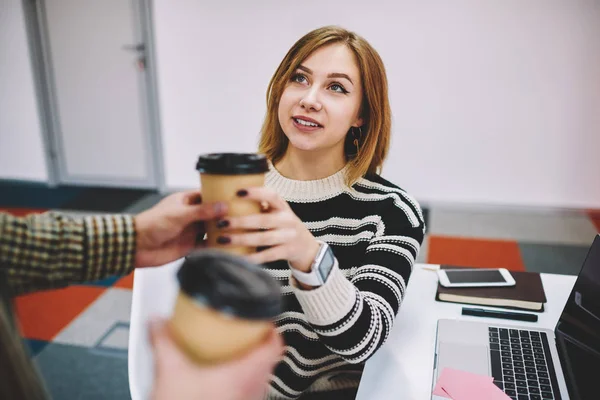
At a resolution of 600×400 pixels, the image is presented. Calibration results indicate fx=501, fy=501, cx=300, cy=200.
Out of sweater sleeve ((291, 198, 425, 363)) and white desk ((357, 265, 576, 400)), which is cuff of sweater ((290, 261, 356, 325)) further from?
white desk ((357, 265, 576, 400))

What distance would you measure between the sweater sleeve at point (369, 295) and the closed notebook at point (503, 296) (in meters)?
0.22

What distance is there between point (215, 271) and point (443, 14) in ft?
11.7

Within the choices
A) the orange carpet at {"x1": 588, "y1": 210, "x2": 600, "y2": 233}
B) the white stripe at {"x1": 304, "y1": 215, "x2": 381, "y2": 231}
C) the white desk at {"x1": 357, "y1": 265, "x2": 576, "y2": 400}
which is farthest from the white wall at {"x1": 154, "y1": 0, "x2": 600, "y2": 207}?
the white stripe at {"x1": 304, "y1": 215, "x2": 381, "y2": 231}

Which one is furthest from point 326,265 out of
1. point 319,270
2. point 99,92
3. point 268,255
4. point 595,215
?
point 99,92

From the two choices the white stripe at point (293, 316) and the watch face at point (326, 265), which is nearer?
the watch face at point (326, 265)

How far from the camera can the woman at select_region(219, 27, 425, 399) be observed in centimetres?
112

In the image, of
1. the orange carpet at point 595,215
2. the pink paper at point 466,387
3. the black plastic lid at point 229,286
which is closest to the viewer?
the black plastic lid at point 229,286

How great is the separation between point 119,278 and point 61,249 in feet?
7.70

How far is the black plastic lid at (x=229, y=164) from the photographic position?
25.1 inches

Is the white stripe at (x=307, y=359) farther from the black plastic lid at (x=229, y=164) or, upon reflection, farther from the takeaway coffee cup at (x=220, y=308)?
the takeaway coffee cup at (x=220, y=308)

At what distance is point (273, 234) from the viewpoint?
0.70 metres

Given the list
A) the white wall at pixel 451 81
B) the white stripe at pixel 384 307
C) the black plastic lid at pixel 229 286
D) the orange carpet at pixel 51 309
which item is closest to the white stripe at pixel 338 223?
the white stripe at pixel 384 307

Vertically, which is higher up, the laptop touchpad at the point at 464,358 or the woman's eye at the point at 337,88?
the woman's eye at the point at 337,88

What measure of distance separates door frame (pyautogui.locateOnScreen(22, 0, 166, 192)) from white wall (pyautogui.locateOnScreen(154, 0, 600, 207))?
0.33ft
